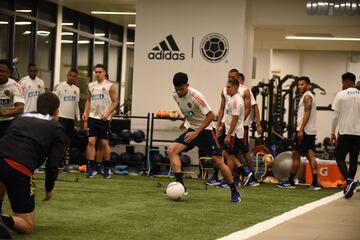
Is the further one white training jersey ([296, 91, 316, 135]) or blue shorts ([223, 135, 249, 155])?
white training jersey ([296, 91, 316, 135])

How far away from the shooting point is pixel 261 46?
22016 millimetres

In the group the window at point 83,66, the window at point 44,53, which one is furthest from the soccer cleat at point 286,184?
the window at point 83,66

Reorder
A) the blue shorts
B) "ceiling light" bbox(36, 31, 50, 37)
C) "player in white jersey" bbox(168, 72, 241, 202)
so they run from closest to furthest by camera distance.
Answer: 1. "player in white jersey" bbox(168, 72, 241, 202)
2. the blue shorts
3. "ceiling light" bbox(36, 31, 50, 37)

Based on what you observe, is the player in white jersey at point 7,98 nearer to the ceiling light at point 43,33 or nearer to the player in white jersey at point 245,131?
the player in white jersey at point 245,131

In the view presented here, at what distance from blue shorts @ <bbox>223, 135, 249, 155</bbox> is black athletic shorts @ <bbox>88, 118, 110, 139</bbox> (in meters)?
1.93

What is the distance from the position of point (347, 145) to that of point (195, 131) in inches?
95.1

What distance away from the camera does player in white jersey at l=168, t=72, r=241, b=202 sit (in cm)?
913

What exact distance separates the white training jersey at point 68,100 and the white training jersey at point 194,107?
4.74 metres

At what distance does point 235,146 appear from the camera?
11.5m

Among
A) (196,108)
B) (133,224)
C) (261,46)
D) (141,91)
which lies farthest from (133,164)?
(261,46)

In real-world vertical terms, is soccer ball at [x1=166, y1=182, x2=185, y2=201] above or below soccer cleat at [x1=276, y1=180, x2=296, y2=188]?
above

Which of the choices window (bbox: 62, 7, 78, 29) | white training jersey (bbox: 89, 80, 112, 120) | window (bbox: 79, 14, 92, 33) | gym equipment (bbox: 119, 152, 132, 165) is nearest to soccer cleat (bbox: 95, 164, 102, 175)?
white training jersey (bbox: 89, 80, 112, 120)

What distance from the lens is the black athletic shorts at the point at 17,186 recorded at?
5.79 meters

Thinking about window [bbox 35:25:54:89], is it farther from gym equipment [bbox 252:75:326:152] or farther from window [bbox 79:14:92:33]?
gym equipment [bbox 252:75:326:152]
